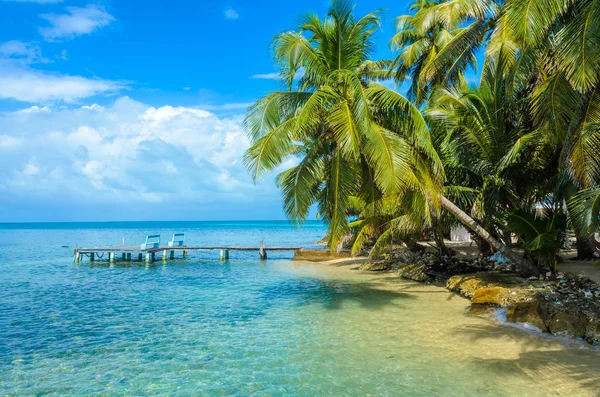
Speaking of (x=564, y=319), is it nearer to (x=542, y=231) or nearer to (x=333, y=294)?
(x=542, y=231)

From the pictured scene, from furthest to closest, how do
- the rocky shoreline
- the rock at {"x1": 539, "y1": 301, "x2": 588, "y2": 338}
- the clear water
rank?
1. the rocky shoreline
2. the rock at {"x1": 539, "y1": 301, "x2": 588, "y2": 338}
3. the clear water

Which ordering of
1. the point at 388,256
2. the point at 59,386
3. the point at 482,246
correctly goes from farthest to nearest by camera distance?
the point at 388,256
the point at 482,246
the point at 59,386

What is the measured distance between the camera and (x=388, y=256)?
2405 centimetres

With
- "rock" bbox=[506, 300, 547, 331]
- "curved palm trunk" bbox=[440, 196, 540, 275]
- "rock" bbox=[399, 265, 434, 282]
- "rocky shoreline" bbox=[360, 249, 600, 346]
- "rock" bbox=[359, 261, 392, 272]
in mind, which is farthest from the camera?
"rock" bbox=[359, 261, 392, 272]

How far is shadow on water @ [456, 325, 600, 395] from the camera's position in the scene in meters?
6.43

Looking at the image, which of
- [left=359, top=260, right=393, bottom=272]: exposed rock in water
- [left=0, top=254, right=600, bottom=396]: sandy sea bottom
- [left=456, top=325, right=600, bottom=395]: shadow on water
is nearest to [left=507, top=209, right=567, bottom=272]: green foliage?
[left=0, top=254, right=600, bottom=396]: sandy sea bottom

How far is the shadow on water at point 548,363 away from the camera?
21.1ft

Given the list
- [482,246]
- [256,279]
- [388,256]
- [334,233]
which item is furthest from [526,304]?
[388,256]

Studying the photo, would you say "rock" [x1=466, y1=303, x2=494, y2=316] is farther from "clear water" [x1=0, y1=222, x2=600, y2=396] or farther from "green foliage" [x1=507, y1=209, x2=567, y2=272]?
"green foliage" [x1=507, y1=209, x2=567, y2=272]

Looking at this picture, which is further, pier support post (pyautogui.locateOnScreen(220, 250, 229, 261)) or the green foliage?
pier support post (pyautogui.locateOnScreen(220, 250, 229, 261))

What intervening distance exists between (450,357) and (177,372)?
4.99m

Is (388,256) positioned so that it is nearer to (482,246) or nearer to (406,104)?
(482,246)

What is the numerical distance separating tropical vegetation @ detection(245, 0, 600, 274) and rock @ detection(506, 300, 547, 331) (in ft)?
6.87

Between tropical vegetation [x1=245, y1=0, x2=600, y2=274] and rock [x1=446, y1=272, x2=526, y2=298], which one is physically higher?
tropical vegetation [x1=245, y1=0, x2=600, y2=274]
